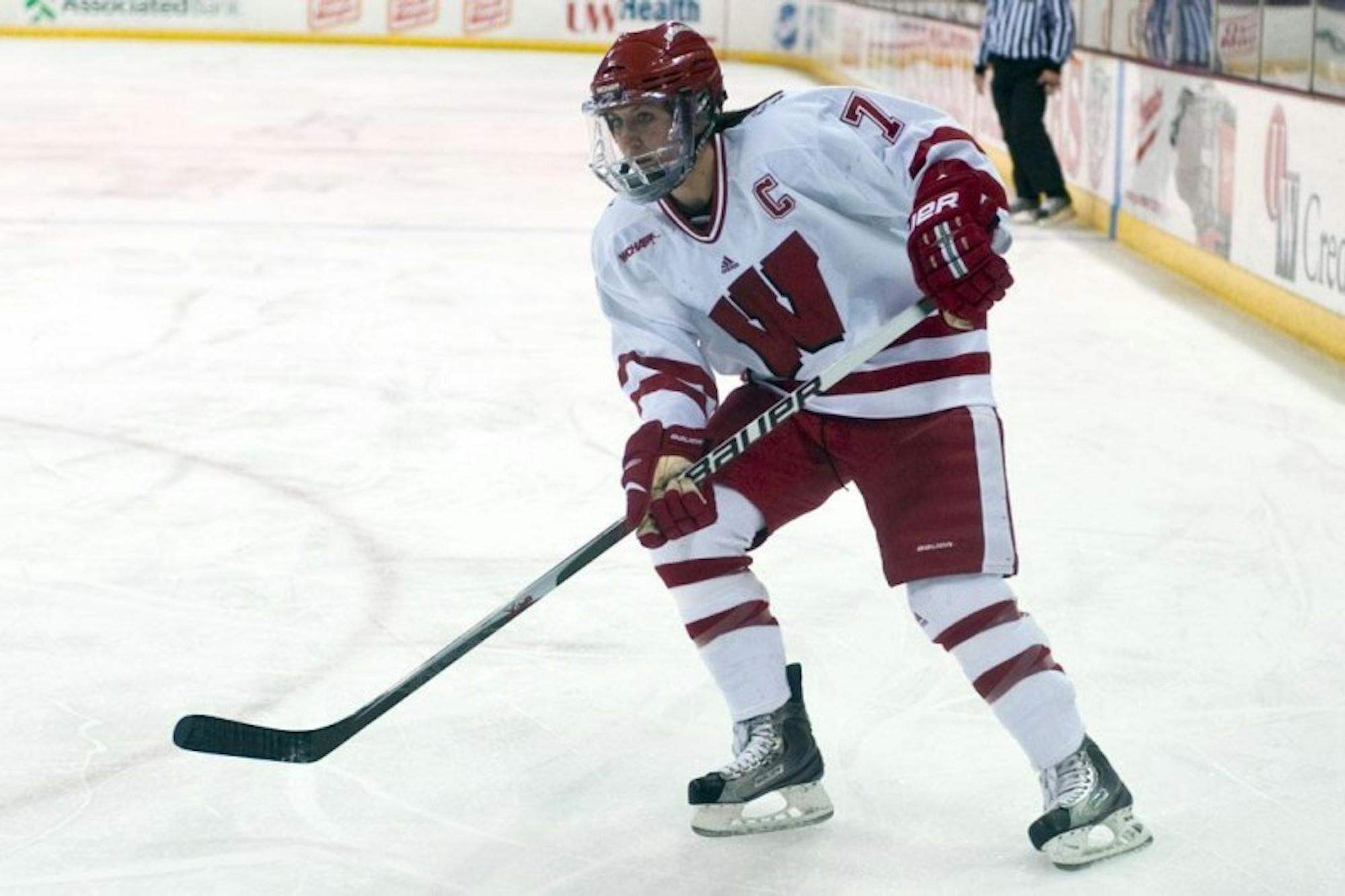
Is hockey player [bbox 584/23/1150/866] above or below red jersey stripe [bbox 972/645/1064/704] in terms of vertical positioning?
above

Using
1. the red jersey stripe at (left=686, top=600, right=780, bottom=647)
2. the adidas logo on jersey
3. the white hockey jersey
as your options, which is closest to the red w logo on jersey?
the white hockey jersey

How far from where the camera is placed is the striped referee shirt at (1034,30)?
272 inches

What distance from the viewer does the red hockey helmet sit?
218cm

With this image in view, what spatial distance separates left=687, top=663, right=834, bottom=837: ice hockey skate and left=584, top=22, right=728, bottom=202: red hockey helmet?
625 mm

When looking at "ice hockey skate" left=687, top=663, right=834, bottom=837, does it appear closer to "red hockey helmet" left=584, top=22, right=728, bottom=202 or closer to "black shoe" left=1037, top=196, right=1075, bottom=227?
"red hockey helmet" left=584, top=22, right=728, bottom=202

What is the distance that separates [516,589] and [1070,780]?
1.25 m

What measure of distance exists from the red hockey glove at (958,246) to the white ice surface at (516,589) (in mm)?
621

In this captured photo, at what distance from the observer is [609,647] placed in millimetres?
2979

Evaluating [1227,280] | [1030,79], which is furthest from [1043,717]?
[1030,79]

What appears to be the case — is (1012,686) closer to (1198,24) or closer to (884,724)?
(884,724)

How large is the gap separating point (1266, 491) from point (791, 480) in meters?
1.82

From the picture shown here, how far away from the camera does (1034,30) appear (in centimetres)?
695

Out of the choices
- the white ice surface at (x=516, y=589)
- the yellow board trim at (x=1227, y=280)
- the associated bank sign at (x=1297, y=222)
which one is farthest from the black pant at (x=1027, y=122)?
the associated bank sign at (x=1297, y=222)

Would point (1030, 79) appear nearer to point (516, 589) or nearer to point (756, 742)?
point (516, 589)
